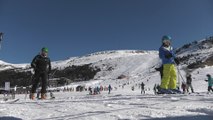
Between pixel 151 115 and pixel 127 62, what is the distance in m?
138

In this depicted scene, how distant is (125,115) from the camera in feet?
16.6

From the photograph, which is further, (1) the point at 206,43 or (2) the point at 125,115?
(1) the point at 206,43

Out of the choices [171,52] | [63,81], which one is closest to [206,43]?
[63,81]

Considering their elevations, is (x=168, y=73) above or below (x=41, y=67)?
below

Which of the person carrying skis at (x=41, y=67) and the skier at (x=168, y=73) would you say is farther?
the person carrying skis at (x=41, y=67)

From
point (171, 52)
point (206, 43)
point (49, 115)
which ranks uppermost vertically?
point (206, 43)

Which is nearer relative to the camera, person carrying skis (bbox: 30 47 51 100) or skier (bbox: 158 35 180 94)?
skier (bbox: 158 35 180 94)

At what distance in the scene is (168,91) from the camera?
11.2m

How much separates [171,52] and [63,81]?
91.2 m

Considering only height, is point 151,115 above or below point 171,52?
below

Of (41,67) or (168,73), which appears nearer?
(168,73)

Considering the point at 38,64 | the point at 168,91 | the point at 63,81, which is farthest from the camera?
the point at 63,81

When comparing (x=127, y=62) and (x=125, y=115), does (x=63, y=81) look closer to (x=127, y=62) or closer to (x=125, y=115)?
(x=127, y=62)

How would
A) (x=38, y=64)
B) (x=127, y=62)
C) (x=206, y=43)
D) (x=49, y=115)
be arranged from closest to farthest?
(x=49, y=115), (x=38, y=64), (x=206, y=43), (x=127, y=62)
